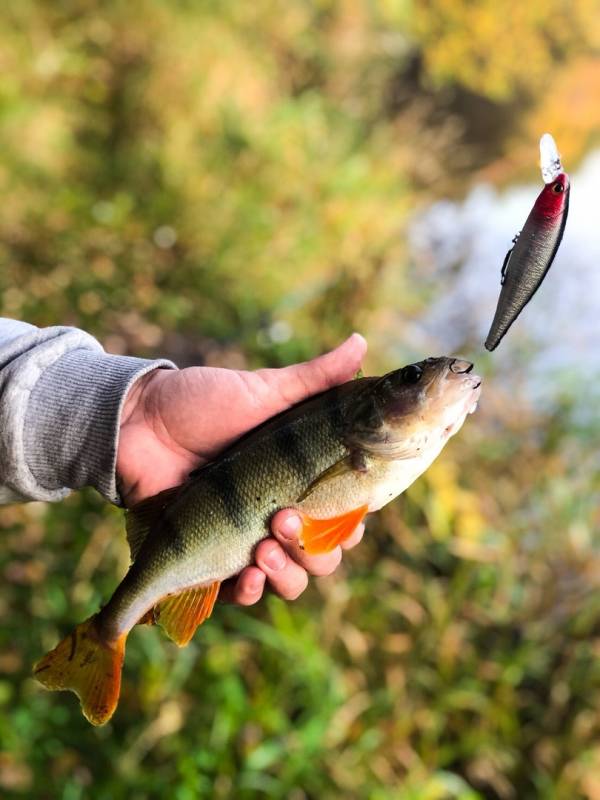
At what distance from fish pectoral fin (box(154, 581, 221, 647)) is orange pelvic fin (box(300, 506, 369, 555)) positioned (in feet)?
0.95

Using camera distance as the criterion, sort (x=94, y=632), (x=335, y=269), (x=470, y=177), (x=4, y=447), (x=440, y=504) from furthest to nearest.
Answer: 1. (x=470, y=177)
2. (x=335, y=269)
3. (x=440, y=504)
4. (x=4, y=447)
5. (x=94, y=632)

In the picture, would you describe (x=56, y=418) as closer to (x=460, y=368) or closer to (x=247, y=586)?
(x=247, y=586)

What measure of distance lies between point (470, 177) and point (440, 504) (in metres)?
8.02

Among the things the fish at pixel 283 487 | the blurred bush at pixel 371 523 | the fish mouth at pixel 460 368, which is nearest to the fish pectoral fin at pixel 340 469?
the fish at pixel 283 487

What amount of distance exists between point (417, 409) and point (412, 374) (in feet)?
0.31

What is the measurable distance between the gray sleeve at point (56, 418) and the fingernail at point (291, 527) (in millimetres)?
571

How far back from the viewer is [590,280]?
6.45 meters

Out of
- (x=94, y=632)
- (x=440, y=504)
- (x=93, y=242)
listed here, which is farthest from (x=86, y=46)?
(x=94, y=632)

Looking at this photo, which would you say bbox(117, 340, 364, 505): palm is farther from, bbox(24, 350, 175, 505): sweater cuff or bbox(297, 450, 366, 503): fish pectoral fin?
bbox(297, 450, 366, 503): fish pectoral fin

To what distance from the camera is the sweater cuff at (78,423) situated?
2049 millimetres

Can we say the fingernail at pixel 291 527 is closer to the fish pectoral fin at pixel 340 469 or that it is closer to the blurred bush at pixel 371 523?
the fish pectoral fin at pixel 340 469

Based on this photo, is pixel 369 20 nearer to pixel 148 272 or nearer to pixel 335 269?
pixel 335 269

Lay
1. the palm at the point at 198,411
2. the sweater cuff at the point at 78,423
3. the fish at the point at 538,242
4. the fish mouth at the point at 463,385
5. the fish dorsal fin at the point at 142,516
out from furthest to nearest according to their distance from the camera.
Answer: the palm at the point at 198,411
the sweater cuff at the point at 78,423
the fish dorsal fin at the point at 142,516
the fish mouth at the point at 463,385
the fish at the point at 538,242

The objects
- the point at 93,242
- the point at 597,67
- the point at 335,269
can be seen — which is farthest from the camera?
the point at 597,67
